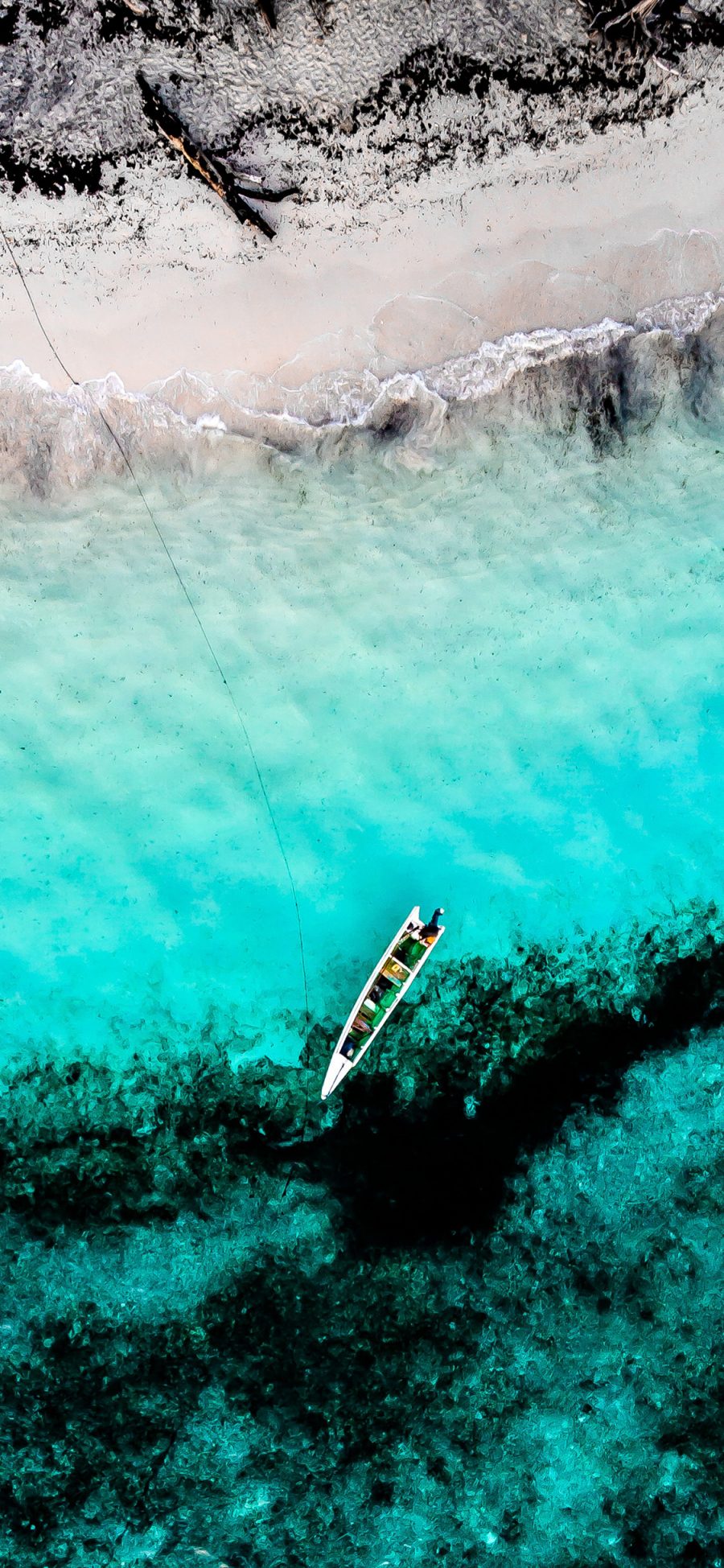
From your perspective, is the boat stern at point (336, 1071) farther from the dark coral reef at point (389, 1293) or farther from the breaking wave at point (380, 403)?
the breaking wave at point (380, 403)

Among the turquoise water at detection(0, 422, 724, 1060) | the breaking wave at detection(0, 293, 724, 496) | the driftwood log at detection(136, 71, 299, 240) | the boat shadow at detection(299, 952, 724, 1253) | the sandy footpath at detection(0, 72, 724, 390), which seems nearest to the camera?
the driftwood log at detection(136, 71, 299, 240)

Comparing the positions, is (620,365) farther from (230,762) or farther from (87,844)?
(87,844)

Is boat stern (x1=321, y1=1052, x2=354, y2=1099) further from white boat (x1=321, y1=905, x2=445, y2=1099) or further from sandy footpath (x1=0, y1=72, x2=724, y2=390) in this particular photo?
sandy footpath (x1=0, y1=72, x2=724, y2=390)

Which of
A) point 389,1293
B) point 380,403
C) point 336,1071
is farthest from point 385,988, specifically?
point 380,403

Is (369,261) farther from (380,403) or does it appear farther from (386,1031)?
(386,1031)

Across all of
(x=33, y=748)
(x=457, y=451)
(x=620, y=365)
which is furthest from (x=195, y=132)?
(x=33, y=748)

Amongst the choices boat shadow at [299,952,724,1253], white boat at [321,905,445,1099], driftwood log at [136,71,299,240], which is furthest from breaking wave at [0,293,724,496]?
boat shadow at [299,952,724,1253]

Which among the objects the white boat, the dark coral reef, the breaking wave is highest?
the breaking wave

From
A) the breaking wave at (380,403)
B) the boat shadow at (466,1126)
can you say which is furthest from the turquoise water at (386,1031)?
the breaking wave at (380,403)
